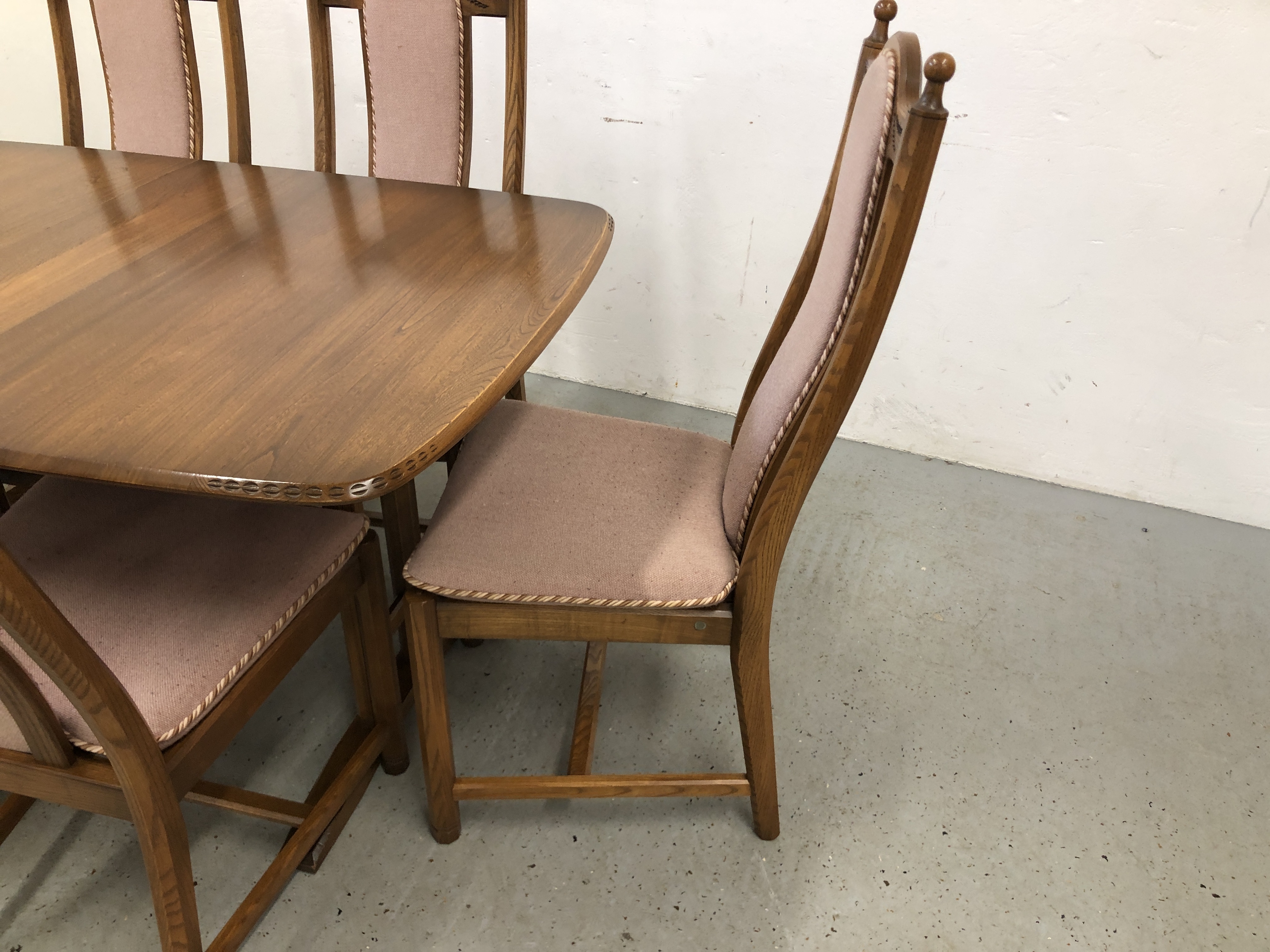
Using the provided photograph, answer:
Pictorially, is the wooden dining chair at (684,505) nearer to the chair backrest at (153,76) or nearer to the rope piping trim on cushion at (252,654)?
the rope piping trim on cushion at (252,654)

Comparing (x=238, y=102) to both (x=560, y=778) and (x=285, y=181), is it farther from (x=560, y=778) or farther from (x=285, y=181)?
(x=560, y=778)

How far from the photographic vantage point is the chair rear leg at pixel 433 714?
3.50ft

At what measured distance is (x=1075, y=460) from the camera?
6.92ft

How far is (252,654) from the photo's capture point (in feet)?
3.12

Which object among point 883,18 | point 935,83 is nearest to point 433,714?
point 935,83

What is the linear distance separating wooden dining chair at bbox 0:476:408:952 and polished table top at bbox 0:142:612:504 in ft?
0.57

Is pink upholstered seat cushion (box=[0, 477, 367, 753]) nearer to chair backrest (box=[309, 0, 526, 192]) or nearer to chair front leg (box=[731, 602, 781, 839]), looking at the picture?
chair front leg (box=[731, 602, 781, 839])

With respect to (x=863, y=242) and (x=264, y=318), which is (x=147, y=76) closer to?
(x=264, y=318)

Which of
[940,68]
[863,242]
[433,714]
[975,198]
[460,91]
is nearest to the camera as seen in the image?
[940,68]

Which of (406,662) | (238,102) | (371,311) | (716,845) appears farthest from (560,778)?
(238,102)

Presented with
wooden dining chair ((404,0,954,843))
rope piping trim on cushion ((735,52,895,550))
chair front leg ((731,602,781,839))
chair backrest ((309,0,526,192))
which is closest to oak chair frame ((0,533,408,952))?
wooden dining chair ((404,0,954,843))

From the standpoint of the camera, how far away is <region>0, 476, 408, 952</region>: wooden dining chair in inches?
31.8

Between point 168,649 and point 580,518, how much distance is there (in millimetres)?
491

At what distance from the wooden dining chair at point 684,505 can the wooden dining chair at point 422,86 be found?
344mm
